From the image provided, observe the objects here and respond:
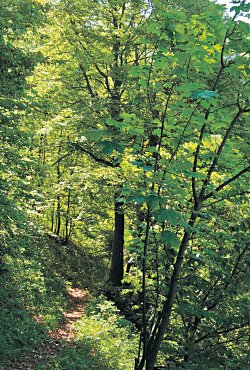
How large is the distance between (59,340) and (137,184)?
6334mm

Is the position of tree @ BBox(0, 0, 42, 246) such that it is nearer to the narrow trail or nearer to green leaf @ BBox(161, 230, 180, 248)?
the narrow trail

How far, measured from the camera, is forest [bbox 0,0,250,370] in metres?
2.77

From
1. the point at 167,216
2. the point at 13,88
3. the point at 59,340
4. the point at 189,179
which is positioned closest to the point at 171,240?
the point at 167,216

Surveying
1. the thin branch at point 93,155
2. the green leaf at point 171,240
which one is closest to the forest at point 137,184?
the green leaf at point 171,240

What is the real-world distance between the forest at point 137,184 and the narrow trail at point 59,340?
5 cm

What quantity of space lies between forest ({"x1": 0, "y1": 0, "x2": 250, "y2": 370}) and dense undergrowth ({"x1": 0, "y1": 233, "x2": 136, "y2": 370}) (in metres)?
0.05

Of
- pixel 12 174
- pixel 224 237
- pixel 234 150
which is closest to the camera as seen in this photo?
pixel 234 150

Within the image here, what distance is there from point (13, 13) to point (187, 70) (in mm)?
4141

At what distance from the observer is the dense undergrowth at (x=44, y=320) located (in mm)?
7188

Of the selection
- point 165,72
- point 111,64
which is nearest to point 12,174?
point 165,72

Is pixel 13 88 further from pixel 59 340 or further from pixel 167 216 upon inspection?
pixel 59 340

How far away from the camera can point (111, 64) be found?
1082 centimetres

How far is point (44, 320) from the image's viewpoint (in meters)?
9.11

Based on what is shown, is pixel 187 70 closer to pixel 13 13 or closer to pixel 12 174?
pixel 13 13
